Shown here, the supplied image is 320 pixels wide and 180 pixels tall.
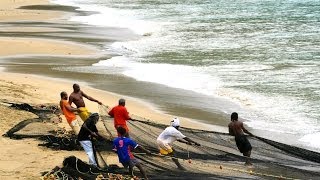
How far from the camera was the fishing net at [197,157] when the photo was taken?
30.6ft

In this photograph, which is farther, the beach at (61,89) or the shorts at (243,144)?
the shorts at (243,144)

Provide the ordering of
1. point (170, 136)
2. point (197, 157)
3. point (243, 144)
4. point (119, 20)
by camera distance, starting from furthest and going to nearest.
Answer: point (119, 20), point (243, 144), point (170, 136), point (197, 157)

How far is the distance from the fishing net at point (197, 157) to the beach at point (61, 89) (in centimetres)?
3

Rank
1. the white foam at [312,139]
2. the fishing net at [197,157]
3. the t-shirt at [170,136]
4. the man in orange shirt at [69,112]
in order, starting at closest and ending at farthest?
the fishing net at [197,157], the t-shirt at [170,136], the man in orange shirt at [69,112], the white foam at [312,139]

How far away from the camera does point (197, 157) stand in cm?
1027

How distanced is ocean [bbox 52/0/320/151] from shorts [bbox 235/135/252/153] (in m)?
2.72

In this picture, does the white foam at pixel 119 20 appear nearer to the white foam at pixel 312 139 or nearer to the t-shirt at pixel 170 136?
the white foam at pixel 312 139

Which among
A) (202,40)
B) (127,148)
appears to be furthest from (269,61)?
(127,148)

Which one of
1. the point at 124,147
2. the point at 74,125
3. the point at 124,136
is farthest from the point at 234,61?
the point at 124,147

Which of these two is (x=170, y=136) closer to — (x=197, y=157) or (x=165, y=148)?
(x=165, y=148)

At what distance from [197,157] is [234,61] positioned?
15.2 metres

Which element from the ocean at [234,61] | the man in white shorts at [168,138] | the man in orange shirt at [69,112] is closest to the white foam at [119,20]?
the ocean at [234,61]

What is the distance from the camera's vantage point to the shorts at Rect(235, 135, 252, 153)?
35.0 feet

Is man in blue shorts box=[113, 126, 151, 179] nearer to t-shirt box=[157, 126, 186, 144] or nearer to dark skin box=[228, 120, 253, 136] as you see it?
t-shirt box=[157, 126, 186, 144]
